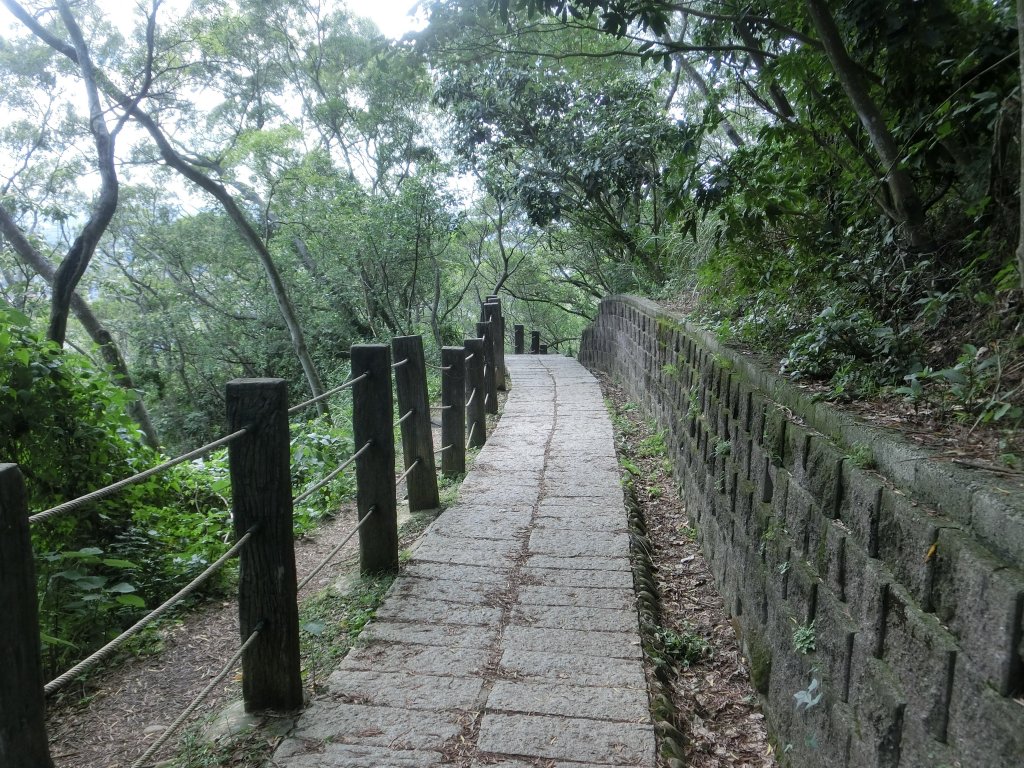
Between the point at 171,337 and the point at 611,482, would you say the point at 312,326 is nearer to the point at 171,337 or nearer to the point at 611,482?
the point at 171,337

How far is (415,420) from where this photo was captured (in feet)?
13.5

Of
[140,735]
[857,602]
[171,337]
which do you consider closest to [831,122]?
[857,602]

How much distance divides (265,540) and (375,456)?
41.6 inches

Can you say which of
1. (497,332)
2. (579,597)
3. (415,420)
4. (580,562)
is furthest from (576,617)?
(497,332)

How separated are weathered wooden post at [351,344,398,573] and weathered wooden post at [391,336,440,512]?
53cm

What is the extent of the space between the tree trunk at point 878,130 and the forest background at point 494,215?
1 centimetres

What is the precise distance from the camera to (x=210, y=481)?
4.89 m

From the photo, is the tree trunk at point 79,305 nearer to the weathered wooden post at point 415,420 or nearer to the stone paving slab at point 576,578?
the weathered wooden post at point 415,420

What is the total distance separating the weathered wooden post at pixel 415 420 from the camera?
3963 mm

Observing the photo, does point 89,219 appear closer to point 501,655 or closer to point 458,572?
point 458,572

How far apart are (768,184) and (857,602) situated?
238 cm

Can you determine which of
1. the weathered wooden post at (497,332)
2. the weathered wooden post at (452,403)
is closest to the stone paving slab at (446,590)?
the weathered wooden post at (452,403)

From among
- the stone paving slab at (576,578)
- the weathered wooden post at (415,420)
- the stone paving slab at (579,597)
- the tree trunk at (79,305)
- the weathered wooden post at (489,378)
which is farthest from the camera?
the tree trunk at (79,305)

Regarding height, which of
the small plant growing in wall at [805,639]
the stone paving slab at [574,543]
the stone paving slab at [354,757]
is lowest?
the stone paving slab at [354,757]
